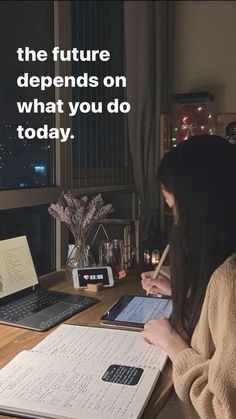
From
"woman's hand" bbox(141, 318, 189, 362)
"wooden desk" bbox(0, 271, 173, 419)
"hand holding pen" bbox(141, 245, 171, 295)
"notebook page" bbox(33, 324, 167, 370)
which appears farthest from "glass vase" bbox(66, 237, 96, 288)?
"woman's hand" bbox(141, 318, 189, 362)

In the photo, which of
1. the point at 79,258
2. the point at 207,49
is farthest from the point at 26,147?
the point at 207,49

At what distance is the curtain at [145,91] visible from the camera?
2.57 meters

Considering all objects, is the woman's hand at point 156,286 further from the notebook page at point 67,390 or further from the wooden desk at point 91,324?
the notebook page at point 67,390

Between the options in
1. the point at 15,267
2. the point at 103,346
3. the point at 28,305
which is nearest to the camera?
the point at 103,346

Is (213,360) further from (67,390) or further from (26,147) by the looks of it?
(26,147)

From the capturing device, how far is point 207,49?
2.86 meters

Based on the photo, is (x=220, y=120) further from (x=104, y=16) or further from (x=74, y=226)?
(x=74, y=226)

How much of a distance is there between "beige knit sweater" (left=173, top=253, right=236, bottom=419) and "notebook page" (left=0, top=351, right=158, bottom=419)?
0.25ft

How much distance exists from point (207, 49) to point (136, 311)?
2034 millimetres

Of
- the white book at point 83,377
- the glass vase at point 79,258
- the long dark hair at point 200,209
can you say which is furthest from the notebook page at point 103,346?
the glass vase at point 79,258

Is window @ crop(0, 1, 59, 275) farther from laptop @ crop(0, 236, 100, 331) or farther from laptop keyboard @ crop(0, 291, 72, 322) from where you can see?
laptop keyboard @ crop(0, 291, 72, 322)

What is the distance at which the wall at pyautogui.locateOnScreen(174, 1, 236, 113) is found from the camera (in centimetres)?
281

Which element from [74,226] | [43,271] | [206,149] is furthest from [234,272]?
[43,271]

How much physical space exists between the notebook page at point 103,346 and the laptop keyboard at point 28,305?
0.57ft
